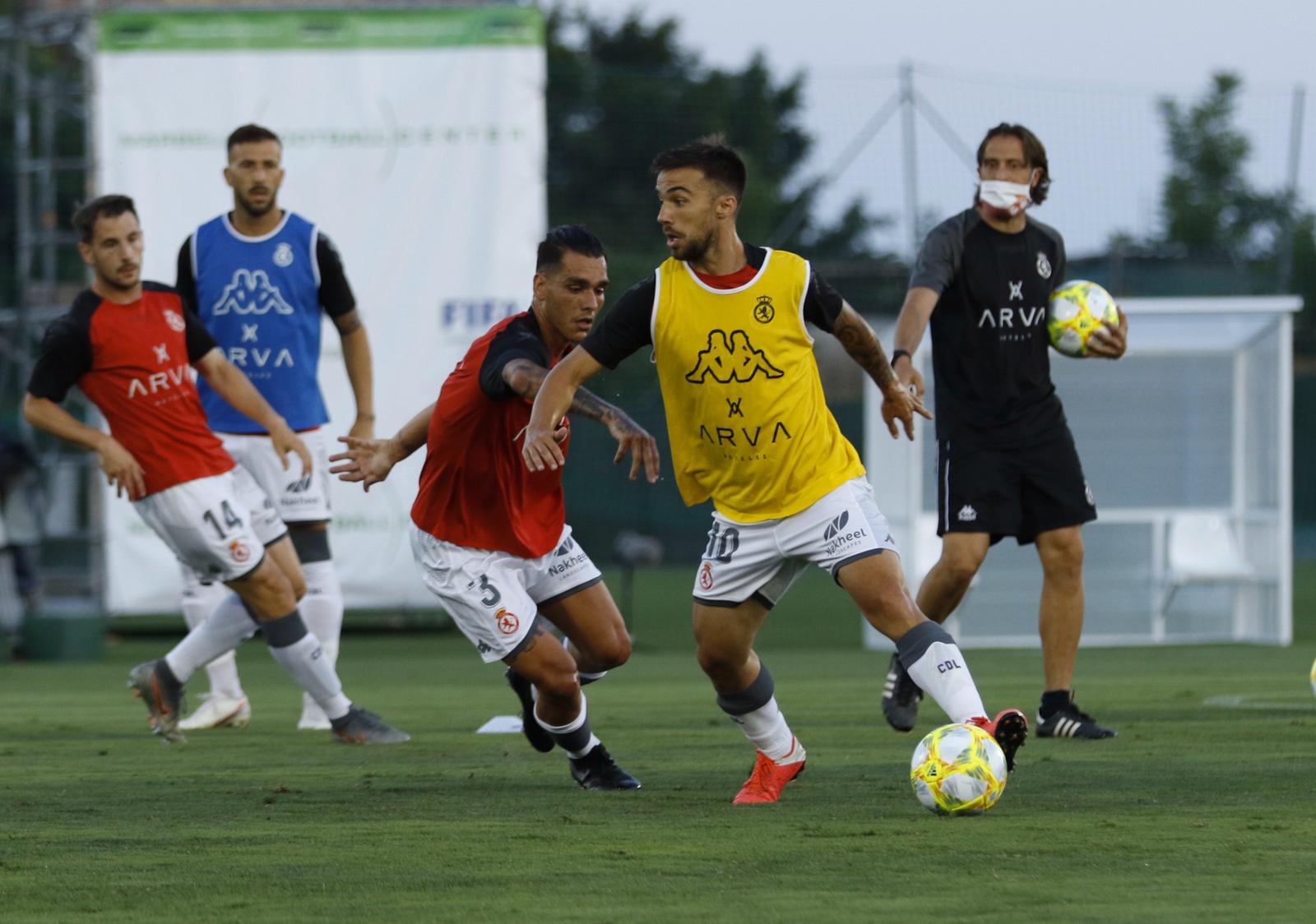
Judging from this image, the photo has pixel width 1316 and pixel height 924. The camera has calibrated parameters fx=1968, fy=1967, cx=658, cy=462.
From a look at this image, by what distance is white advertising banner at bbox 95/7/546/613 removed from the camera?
13719 mm

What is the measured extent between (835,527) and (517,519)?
1182 mm

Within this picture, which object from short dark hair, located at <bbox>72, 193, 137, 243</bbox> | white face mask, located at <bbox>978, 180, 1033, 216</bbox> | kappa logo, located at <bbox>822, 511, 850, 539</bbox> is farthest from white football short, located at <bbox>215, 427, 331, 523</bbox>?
kappa logo, located at <bbox>822, 511, 850, 539</bbox>

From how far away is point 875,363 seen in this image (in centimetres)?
559

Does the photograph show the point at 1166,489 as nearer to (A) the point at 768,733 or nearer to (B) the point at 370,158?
(B) the point at 370,158

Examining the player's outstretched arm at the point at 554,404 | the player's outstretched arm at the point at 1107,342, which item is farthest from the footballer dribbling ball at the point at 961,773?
the player's outstretched arm at the point at 1107,342

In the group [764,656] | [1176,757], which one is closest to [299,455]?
[1176,757]

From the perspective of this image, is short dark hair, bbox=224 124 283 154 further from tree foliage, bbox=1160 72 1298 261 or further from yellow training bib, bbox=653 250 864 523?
tree foliage, bbox=1160 72 1298 261

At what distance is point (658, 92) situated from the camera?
56.4 ft

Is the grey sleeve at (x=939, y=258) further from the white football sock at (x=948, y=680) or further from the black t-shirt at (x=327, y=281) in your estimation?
the black t-shirt at (x=327, y=281)

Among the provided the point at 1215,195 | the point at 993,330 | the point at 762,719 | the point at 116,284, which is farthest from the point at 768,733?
the point at 1215,195

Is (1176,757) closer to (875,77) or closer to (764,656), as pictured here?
(764,656)

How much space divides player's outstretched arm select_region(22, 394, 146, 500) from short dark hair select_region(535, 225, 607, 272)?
2.16 m

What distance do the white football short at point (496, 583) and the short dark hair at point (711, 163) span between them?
1.39 metres

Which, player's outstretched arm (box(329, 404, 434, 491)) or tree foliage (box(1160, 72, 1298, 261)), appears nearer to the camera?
player's outstretched arm (box(329, 404, 434, 491))
